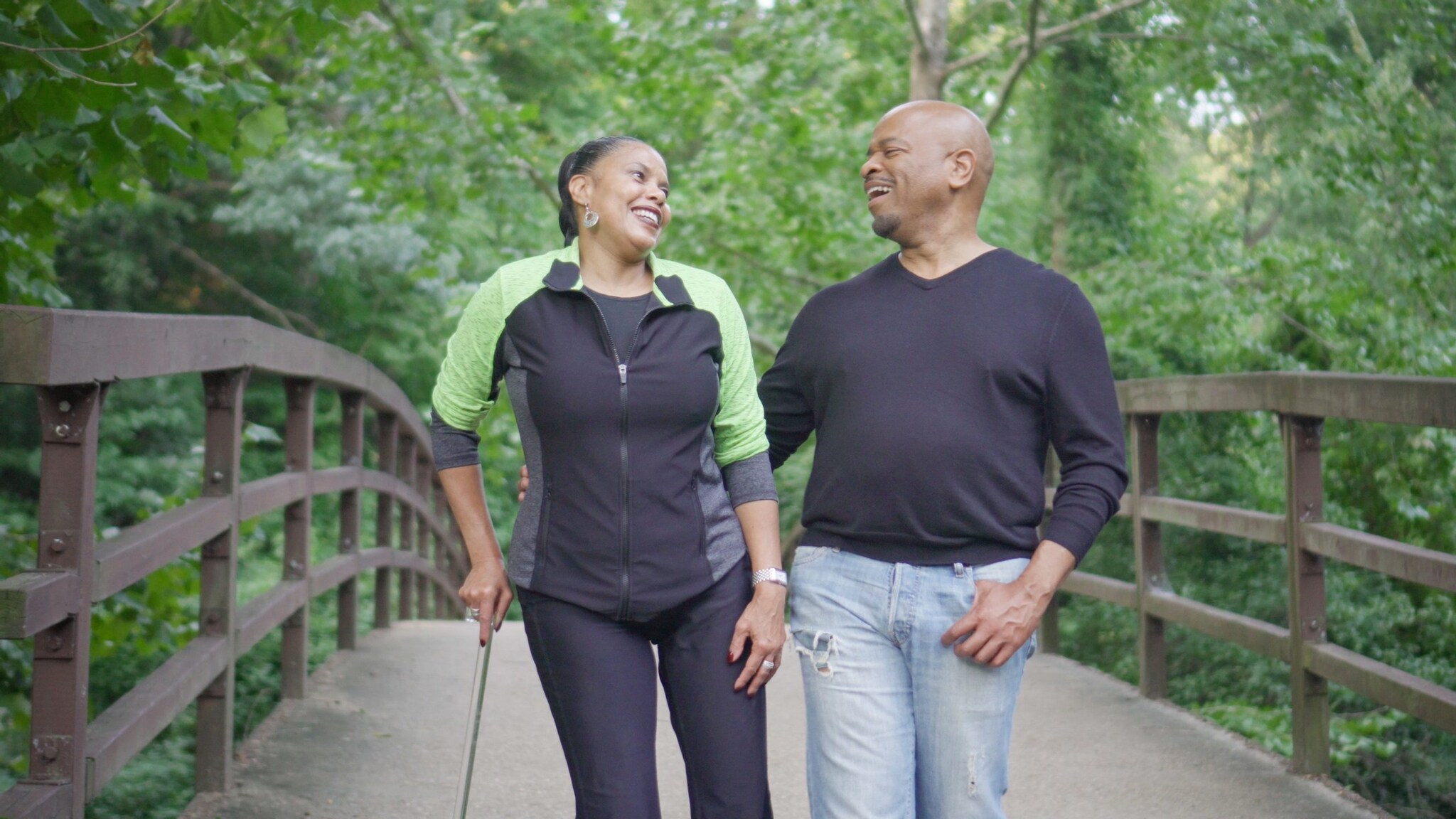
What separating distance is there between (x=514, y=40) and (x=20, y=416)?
781 cm

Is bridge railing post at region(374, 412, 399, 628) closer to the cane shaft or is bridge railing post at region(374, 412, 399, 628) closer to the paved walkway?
the paved walkway

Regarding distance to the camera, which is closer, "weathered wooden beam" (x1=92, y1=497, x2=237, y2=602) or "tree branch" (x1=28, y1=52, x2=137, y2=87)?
"weathered wooden beam" (x1=92, y1=497, x2=237, y2=602)

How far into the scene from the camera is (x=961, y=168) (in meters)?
2.84

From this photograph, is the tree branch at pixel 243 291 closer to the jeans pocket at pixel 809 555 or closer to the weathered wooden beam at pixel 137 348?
→ the weathered wooden beam at pixel 137 348

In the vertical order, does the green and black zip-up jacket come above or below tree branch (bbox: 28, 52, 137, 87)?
below

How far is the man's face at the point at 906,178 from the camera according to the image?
2.83 metres

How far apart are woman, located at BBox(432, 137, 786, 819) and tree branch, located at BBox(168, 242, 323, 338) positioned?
638 inches

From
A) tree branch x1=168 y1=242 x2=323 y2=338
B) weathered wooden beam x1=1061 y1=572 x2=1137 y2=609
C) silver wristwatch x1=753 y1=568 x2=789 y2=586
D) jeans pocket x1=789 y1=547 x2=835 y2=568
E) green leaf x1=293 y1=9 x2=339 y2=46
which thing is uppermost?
tree branch x1=168 y1=242 x2=323 y2=338

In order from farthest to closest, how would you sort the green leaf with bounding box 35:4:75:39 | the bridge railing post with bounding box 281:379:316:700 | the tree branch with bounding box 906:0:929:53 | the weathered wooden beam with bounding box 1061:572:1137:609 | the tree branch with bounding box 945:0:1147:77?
the tree branch with bounding box 945:0:1147:77, the tree branch with bounding box 906:0:929:53, the weathered wooden beam with bounding box 1061:572:1137:609, the bridge railing post with bounding box 281:379:316:700, the green leaf with bounding box 35:4:75:39

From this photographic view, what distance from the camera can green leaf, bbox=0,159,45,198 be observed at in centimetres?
397

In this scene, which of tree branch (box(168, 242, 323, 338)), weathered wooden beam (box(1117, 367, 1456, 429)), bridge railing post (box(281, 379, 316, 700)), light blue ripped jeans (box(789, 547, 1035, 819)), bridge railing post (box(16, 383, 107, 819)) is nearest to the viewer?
light blue ripped jeans (box(789, 547, 1035, 819))

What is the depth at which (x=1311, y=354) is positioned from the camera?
1155 cm

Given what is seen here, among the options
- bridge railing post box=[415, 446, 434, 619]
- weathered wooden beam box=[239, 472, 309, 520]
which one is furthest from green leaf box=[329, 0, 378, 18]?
bridge railing post box=[415, 446, 434, 619]

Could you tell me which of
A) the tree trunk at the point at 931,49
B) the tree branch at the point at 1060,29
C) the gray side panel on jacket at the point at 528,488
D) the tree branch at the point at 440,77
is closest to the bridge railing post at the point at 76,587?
the gray side panel on jacket at the point at 528,488
